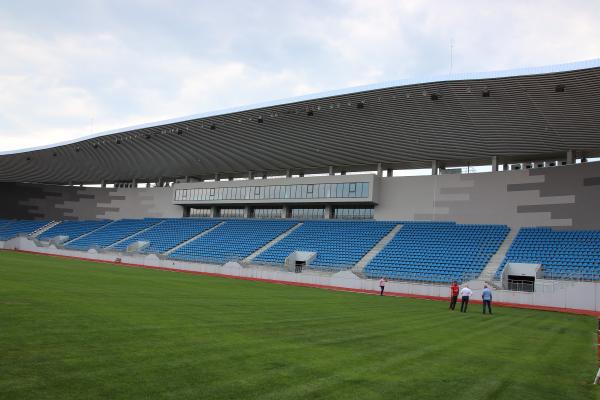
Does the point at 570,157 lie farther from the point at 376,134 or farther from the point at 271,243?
the point at 271,243

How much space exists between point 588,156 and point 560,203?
4256 millimetres

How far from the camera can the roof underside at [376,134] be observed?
23.3 meters

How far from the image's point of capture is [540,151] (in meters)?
30.8

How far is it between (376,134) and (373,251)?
27.9 feet

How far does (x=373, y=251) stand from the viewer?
33219 millimetres

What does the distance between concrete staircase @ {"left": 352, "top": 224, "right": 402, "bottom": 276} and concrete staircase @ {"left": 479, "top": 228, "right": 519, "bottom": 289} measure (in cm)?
758

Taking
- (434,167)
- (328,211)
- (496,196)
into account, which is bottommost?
(328,211)

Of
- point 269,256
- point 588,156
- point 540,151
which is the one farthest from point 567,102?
point 269,256

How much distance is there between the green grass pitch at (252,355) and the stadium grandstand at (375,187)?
47.4 ft

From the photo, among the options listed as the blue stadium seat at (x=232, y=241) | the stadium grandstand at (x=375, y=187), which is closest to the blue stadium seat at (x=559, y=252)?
the stadium grandstand at (x=375, y=187)

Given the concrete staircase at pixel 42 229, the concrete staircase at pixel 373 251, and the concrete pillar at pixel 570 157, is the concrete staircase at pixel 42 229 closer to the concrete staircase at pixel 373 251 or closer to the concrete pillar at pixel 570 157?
the concrete staircase at pixel 373 251

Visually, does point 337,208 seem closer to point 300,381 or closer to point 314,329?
point 314,329

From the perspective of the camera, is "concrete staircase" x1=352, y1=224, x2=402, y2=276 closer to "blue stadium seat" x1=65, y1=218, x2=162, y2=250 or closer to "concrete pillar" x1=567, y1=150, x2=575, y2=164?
"concrete pillar" x1=567, y1=150, x2=575, y2=164

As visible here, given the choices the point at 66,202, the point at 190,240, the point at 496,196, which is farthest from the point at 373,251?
the point at 66,202
